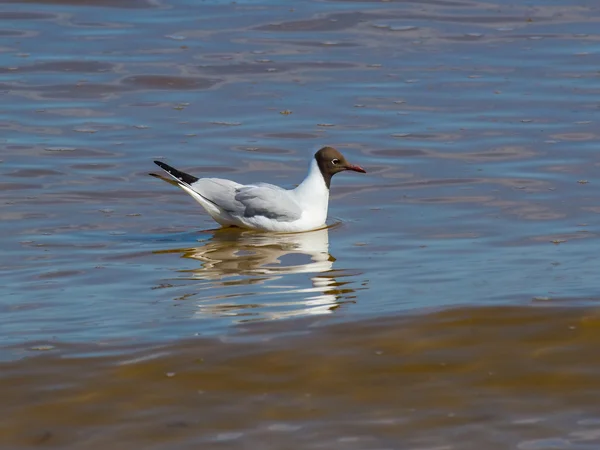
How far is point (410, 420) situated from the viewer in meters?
5.70

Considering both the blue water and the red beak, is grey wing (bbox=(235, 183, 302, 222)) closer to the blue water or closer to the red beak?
the blue water

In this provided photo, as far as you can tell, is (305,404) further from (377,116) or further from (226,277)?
(377,116)

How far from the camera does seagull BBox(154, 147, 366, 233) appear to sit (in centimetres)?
1010

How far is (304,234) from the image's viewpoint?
33.1 feet

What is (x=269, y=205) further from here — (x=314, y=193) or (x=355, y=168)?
(x=355, y=168)

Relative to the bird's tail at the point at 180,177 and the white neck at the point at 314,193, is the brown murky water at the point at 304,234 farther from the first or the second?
the bird's tail at the point at 180,177

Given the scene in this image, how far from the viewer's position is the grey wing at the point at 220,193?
10141 millimetres

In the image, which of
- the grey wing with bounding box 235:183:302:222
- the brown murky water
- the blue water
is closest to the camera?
the brown murky water

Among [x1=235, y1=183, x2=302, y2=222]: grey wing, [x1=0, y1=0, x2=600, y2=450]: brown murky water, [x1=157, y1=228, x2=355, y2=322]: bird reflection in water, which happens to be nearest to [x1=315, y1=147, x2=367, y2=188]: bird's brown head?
[x1=0, y1=0, x2=600, y2=450]: brown murky water

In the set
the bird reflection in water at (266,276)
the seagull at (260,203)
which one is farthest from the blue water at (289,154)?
the seagull at (260,203)

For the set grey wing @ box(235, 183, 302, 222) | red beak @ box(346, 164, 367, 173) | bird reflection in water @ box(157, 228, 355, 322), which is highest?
red beak @ box(346, 164, 367, 173)

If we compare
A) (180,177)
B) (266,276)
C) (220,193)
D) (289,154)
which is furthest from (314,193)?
(289,154)

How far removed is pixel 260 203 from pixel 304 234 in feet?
1.42

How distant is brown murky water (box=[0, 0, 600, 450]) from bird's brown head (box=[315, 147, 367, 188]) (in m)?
0.36
